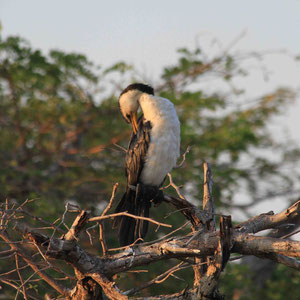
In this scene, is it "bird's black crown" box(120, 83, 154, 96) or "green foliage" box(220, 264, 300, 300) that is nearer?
"bird's black crown" box(120, 83, 154, 96)

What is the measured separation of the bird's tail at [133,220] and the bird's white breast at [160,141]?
0.20 m

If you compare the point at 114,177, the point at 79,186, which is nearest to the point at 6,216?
the point at 114,177

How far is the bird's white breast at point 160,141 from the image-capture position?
192 inches

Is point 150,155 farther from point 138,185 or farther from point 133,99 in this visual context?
point 133,99

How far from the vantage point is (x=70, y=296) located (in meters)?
3.77

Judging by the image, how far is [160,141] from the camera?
4.87 m

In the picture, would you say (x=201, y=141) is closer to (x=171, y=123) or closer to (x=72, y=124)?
(x=72, y=124)

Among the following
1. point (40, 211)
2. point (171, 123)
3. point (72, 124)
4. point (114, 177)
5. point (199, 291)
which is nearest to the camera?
point (199, 291)

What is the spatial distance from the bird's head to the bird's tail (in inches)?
31.5

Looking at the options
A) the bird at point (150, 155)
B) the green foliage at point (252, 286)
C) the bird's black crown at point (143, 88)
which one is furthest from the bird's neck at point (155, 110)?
the green foliage at point (252, 286)

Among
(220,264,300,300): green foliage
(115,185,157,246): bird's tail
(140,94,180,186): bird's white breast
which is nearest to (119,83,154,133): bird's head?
(140,94,180,186): bird's white breast

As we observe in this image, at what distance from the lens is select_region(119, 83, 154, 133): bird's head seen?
5.47 metres

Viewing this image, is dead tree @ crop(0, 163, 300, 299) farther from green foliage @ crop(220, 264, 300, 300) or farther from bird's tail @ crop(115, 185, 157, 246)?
green foliage @ crop(220, 264, 300, 300)

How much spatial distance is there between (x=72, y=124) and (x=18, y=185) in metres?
1.44
